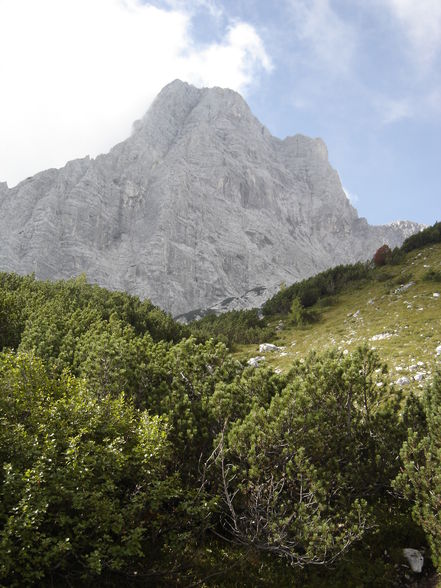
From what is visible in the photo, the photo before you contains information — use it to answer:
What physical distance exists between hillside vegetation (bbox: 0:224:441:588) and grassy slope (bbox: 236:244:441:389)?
7.94 metres

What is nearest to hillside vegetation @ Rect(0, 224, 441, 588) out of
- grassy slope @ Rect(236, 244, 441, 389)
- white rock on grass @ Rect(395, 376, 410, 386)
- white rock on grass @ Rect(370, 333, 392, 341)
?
white rock on grass @ Rect(395, 376, 410, 386)

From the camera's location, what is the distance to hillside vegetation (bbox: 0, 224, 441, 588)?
8.45m

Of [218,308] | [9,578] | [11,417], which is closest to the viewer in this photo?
[9,578]

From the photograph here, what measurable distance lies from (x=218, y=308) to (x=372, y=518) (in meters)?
156

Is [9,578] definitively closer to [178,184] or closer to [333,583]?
[333,583]

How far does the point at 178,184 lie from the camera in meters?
191

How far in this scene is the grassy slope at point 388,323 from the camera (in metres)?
23.8

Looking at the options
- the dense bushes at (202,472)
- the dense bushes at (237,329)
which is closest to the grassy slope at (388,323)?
the dense bushes at (237,329)

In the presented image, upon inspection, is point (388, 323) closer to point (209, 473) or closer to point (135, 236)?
point (209, 473)

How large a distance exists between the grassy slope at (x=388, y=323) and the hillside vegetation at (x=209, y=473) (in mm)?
7944

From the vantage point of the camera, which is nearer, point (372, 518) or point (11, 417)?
point (11, 417)

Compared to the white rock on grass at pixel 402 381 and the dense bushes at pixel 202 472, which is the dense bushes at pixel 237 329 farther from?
the dense bushes at pixel 202 472

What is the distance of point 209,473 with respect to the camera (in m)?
11.3

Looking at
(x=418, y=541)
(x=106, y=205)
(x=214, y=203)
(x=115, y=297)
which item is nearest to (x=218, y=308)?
(x=214, y=203)
